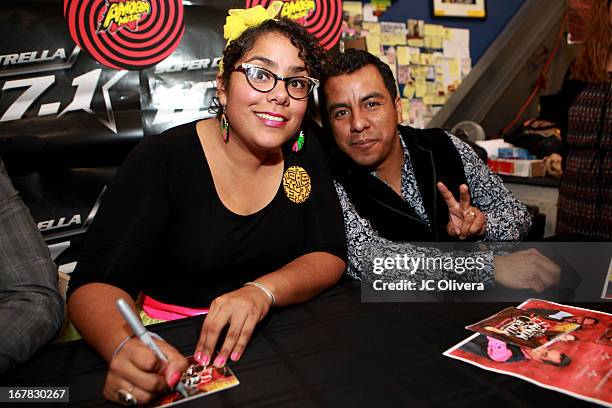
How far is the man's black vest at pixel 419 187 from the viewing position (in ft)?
5.46

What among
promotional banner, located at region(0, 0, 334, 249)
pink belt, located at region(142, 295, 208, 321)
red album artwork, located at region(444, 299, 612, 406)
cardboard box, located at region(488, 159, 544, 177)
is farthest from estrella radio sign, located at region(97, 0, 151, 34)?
cardboard box, located at region(488, 159, 544, 177)

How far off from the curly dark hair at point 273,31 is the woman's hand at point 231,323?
674mm

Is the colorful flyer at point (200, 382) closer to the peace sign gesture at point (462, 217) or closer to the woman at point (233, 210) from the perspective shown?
the woman at point (233, 210)

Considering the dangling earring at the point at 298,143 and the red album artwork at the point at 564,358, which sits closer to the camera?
the red album artwork at the point at 564,358

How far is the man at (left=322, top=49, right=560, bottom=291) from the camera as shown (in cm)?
157

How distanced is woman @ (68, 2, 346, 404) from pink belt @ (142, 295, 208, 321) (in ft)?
0.06

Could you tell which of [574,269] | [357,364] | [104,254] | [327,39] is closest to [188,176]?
[104,254]

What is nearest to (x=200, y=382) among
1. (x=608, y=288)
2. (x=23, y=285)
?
(x=23, y=285)

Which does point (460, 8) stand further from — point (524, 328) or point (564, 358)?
point (564, 358)

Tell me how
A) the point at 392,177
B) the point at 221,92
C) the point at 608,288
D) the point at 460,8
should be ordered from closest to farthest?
the point at 608,288 → the point at 221,92 → the point at 392,177 → the point at 460,8

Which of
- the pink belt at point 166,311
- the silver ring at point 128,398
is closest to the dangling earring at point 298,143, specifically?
the pink belt at point 166,311

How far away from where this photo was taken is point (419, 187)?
1745 millimetres

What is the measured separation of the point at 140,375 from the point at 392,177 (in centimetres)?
125

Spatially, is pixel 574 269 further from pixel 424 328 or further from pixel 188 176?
pixel 188 176
